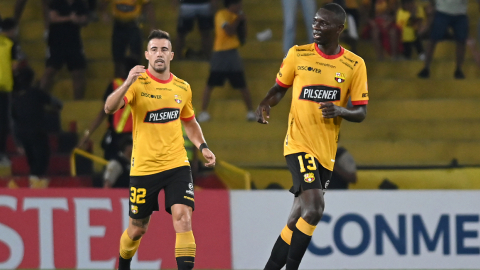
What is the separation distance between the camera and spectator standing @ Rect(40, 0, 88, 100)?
11141mm

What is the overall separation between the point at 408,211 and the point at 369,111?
348cm

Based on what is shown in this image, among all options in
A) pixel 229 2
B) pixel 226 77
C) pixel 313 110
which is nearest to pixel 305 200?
pixel 313 110

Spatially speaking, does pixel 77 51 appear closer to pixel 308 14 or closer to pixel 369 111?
pixel 308 14

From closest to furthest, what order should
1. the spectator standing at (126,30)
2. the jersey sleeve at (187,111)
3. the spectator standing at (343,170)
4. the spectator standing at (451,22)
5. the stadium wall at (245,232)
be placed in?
1. the jersey sleeve at (187,111)
2. the stadium wall at (245,232)
3. the spectator standing at (343,170)
4. the spectator standing at (126,30)
5. the spectator standing at (451,22)

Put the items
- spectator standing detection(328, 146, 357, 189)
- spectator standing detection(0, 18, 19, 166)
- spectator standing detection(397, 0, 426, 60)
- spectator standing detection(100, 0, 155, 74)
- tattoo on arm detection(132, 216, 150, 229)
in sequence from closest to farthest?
tattoo on arm detection(132, 216, 150, 229) < spectator standing detection(328, 146, 357, 189) < spectator standing detection(0, 18, 19, 166) < spectator standing detection(100, 0, 155, 74) < spectator standing detection(397, 0, 426, 60)

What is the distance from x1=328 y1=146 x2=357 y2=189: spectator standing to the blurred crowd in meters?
2.49

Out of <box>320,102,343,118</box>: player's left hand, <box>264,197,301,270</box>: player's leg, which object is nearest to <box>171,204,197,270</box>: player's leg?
<box>264,197,301,270</box>: player's leg

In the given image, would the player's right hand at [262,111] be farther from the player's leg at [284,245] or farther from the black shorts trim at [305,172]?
the player's leg at [284,245]

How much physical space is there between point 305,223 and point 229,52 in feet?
18.3

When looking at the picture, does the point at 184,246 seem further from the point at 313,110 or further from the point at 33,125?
the point at 33,125

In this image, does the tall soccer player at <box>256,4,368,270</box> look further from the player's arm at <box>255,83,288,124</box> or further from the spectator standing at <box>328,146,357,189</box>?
the spectator standing at <box>328,146,357,189</box>

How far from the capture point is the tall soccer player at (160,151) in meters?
6.12

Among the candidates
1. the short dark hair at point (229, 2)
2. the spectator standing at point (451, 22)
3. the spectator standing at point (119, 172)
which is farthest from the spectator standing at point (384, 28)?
the spectator standing at point (119, 172)

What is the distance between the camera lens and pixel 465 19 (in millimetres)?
11547
